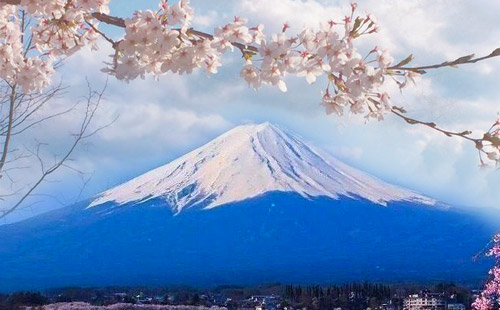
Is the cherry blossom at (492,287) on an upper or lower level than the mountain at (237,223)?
lower

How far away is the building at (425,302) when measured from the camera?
1060cm

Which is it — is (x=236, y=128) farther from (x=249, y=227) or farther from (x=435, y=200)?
(x=435, y=200)

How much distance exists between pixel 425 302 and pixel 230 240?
56.1ft

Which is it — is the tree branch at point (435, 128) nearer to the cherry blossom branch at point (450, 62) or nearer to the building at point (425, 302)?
the cherry blossom branch at point (450, 62)

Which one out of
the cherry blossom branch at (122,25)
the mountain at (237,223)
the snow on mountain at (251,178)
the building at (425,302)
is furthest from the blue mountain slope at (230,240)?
the cherry blossom branch at (122,25)

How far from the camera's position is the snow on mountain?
2691cm

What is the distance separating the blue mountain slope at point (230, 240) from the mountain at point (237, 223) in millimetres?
44

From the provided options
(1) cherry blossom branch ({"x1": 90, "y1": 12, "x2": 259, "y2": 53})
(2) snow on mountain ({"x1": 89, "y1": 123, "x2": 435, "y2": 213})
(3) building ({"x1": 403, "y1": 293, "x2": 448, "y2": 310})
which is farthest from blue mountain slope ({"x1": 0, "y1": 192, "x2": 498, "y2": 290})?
(1) cherry blossom branch ({"x1": 90, "y1": 12, "x2": 259, "y2": 53})

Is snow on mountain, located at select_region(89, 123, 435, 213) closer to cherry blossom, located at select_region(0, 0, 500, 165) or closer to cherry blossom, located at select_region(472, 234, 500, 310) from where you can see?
cherry blossom, located at select_region(472, 234, 500, 310)

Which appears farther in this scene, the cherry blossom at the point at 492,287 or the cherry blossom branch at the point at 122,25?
the cherry blossom at the point at 492,287

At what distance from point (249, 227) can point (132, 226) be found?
482 cm

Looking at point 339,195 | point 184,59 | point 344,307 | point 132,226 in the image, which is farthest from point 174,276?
point 184,59

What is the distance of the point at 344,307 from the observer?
1130 cm

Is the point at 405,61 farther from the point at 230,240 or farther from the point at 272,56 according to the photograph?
the point at 230,240
